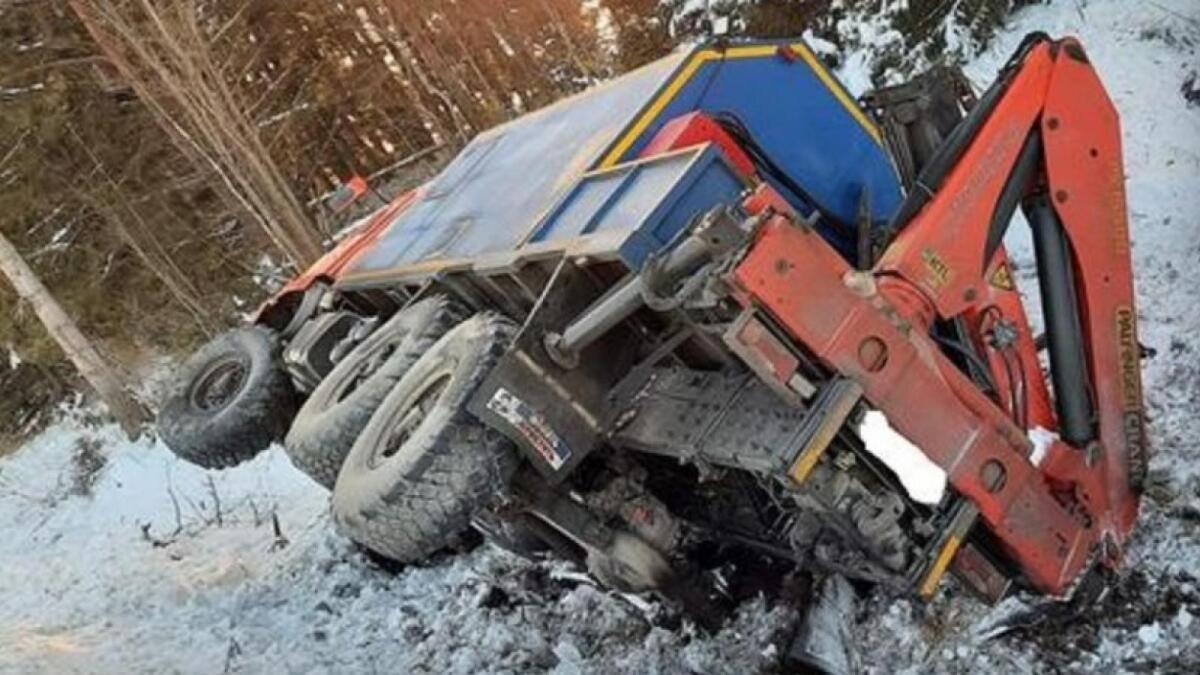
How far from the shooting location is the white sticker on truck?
4852 millimetres

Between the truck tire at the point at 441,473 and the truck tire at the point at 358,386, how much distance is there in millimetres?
613

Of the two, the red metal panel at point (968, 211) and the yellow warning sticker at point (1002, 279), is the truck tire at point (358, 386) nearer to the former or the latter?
the red metal panel at point (968, 211)

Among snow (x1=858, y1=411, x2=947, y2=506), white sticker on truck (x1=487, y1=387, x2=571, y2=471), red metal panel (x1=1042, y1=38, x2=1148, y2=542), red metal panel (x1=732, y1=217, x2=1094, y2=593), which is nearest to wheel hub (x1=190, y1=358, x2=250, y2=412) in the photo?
white sticker on truck (x1=487, y1=387, x2=571, y2=471)

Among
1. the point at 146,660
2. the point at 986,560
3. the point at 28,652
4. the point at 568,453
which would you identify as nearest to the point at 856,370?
the point at 986,560

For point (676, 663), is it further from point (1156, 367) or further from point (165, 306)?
point (165, 306)

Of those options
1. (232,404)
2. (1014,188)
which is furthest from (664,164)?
(232,404)

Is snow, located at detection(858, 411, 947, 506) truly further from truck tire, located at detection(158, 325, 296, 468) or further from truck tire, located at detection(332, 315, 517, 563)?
truck tire, located at detection(158, 325, 296, 468)

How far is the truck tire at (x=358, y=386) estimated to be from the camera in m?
5.98

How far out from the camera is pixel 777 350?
411cm

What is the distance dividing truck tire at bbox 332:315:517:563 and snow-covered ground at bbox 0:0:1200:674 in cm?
119

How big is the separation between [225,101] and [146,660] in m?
7.87

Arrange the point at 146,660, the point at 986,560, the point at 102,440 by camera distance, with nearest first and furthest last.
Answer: the point at 986,560 → the point at 146,660 → the point at 102,440

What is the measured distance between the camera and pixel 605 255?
472 cm

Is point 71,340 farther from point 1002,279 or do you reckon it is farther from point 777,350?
point 1002,279
